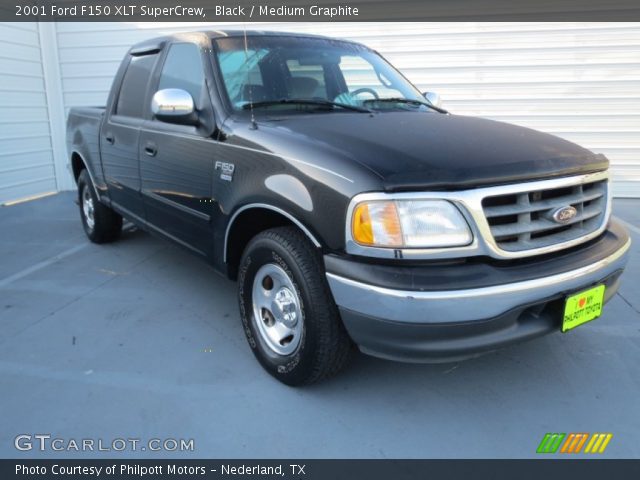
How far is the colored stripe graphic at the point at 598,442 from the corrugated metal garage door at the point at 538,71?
608 cm

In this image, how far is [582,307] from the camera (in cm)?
237

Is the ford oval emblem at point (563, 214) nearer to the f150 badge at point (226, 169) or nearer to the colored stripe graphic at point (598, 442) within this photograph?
the colored stripe graphic at point (598, 442)

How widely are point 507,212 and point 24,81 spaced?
8245 millimetres

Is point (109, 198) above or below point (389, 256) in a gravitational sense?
below

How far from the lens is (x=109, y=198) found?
469 cm

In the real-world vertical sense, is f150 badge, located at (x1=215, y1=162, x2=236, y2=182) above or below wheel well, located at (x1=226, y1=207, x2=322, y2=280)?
above

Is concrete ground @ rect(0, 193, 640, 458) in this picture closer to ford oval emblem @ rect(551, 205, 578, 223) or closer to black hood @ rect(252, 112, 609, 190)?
ford oval emblem @ rect(551, 205, 578, 223)

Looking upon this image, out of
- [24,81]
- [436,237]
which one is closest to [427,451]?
[436,237]

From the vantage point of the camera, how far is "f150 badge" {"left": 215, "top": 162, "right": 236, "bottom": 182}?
2859 millimetres
